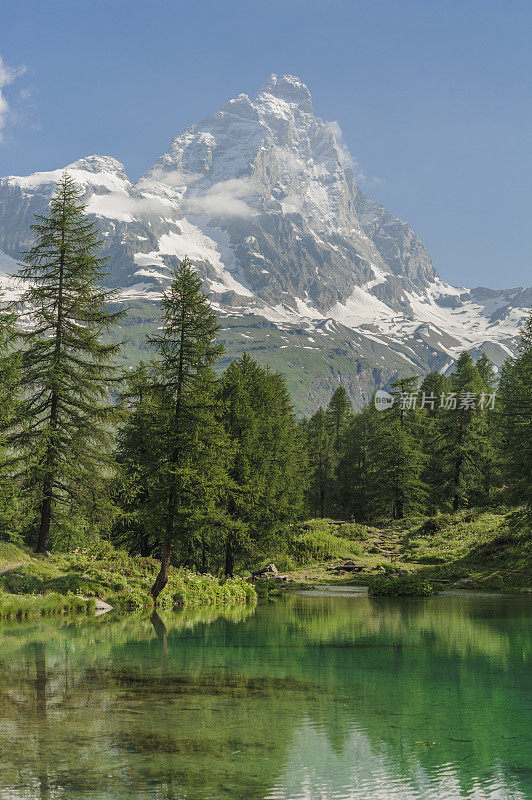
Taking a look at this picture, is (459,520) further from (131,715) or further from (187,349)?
(131,715)

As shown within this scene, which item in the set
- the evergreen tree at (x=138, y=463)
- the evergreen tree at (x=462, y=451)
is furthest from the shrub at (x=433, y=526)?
the evergreen tree at (x=138, y=463)

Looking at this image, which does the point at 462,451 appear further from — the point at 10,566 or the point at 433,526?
the point at 10,566

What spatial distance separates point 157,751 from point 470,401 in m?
57.2

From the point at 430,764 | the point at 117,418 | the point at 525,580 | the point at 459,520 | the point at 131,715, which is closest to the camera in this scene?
the point at 430,764

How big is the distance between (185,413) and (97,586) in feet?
27.3

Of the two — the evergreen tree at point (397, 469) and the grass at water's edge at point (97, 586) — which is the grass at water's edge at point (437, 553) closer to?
the evergreen tree at point (397, 469)

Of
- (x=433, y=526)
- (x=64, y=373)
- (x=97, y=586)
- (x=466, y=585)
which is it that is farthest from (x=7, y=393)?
(x=433, y=526)

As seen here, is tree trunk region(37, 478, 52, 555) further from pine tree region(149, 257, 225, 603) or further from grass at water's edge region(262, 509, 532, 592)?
grass at water's edge region(262, 509, 532, 592)

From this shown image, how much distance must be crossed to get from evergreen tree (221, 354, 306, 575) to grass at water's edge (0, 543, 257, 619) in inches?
147

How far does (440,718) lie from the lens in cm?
1154

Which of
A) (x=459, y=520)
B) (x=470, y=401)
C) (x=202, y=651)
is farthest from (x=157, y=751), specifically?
(x=470, y=401)

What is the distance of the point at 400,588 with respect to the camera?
34.4 meters

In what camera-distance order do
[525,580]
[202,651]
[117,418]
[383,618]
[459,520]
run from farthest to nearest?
1. [459,520]
2. [525,580]
3. [117,418]
4. [383,618]
5. [202,651]

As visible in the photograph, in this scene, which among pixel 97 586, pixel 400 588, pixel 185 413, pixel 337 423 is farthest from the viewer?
pixel 337 423
